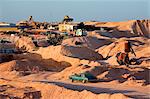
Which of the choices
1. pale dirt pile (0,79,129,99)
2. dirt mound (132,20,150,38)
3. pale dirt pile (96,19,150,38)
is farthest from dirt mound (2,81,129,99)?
dirt mound (132,20,150,38)

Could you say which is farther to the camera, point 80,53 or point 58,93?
point 80,53

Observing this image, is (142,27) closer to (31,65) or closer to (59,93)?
(31,65)

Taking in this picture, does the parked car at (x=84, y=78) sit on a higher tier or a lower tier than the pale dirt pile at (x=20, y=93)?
higher

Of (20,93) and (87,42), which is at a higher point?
(20,93)

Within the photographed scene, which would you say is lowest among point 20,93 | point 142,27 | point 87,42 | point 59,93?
point 142,27

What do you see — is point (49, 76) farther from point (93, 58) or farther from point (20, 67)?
point (93, 58)

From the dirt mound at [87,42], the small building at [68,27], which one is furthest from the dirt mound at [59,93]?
the small building at [68,27]

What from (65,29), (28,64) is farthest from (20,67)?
(65,29)

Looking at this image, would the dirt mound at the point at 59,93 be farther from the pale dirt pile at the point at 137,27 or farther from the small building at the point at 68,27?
the pale dirt pile at the point at 137,27

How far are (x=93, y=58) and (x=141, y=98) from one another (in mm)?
17461

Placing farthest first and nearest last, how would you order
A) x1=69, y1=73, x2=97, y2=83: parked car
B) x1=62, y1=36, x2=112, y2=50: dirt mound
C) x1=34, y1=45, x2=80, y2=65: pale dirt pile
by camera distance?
x1=62, y1=36, x2=112, y2=50: dirt mound → x1=34, y1=45, x2=80, y2=65: pale dirt pile → x1=69, y1=73, x2=97, y2=83: parked car

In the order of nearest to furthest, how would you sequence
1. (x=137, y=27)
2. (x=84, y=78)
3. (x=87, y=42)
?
1. (x=84, y=78)
2. (x=87, y=42)
3. (x=137, y=27)

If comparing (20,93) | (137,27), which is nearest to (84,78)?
(20,93)

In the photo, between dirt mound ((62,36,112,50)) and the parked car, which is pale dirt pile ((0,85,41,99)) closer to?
the parked car
